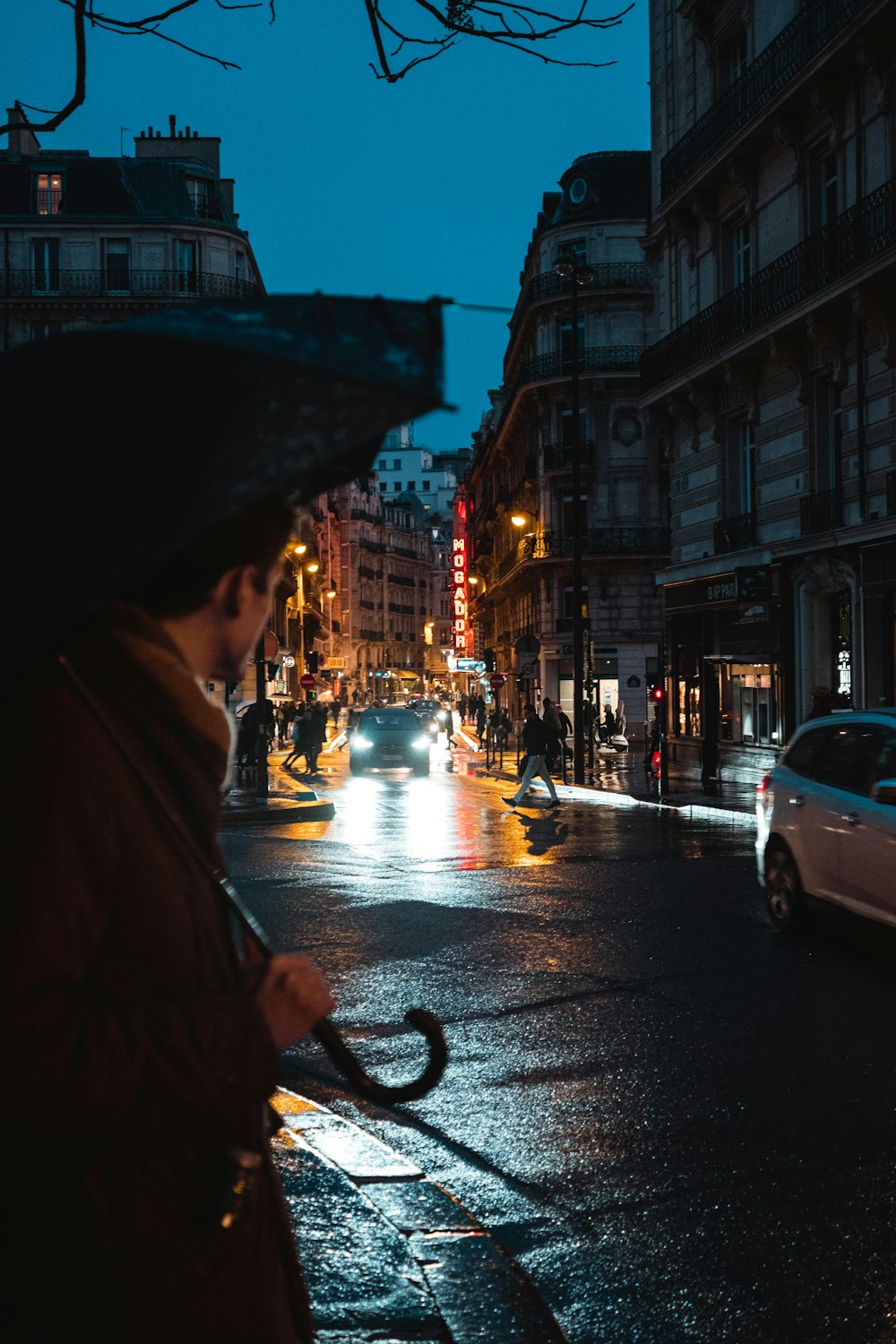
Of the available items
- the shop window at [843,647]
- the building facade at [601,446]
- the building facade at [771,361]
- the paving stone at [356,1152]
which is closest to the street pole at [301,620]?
the building facade at [601,446]

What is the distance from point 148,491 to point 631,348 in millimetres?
54419

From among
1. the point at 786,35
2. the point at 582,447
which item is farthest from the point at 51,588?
the point at 582,447

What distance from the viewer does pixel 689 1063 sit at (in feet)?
21.3

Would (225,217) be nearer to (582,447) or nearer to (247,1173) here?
(582,447)

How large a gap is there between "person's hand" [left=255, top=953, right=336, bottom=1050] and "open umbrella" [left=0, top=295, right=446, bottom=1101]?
0.46 meters

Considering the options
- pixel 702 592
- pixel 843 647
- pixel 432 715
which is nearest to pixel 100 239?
pixel 432 715

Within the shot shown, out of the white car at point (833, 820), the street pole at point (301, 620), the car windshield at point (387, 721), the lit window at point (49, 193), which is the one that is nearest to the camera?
the white car at point (833, 820)

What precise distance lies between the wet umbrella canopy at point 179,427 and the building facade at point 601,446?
50.0 meters

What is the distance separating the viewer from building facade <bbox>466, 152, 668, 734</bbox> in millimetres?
53562

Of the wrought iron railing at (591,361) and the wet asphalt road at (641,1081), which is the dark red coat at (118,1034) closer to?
the wet asphalt road at (641,1081)

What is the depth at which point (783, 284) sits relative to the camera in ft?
79.5

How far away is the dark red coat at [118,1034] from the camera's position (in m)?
1.56

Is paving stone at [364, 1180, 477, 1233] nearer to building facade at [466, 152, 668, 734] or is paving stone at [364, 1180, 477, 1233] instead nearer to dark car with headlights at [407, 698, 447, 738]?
building facade at [466, 152, 668, 734]

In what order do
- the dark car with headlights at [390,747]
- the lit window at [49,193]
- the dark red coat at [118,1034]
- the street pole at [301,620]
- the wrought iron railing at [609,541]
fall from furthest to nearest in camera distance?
the street pole at [301,620]
the lit window at [49,193]
the wrought iron railing at [609,541]
the dark car with headlights at [390,747]
the dark red coat at [118,1034]
